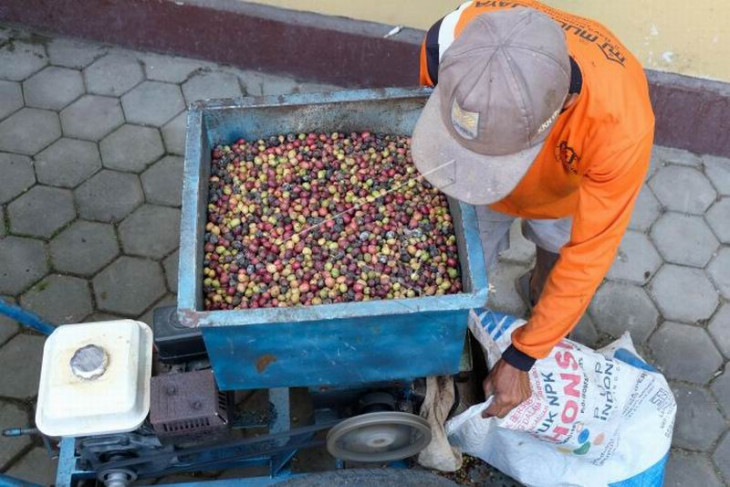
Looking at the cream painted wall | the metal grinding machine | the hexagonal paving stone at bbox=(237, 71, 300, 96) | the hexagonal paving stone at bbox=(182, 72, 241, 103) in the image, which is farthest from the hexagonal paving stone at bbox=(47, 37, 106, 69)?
the metal grinding machine

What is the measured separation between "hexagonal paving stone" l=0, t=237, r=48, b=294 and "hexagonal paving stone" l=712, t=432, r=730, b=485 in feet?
10.1

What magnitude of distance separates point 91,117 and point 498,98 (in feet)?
9.80

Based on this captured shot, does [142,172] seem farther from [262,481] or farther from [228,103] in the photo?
[262,481]

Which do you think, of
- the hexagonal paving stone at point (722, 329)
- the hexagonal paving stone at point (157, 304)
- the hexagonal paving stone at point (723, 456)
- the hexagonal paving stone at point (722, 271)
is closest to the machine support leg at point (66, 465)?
the hexagonal paving stone at point (157, 304)

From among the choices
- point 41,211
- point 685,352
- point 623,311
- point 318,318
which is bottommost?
point 685,352

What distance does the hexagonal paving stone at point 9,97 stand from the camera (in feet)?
13.3

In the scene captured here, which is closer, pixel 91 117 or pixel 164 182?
pixel 164 182

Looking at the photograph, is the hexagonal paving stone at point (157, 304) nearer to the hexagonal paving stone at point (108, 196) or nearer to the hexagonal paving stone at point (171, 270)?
the hexagonal paving stone at point (171, 270)

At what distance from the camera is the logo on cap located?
5.75ft

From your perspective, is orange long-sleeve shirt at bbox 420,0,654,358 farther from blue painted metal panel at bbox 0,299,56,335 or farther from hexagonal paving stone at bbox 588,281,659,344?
blue painted metal panel at bbox 0,299,56,335

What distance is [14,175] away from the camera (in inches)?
149

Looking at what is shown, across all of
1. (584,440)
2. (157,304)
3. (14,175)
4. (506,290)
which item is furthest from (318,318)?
(14,175)

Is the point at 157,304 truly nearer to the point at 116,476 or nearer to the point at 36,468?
the point at 36,468

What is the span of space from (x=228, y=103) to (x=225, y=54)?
2100 millimetres
